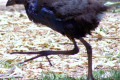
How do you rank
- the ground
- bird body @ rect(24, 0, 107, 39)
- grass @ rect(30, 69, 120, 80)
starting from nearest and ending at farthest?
bird body @ rect(24, 0, 107, 39), grass @ rect(30, 69, 120, 80), the ground

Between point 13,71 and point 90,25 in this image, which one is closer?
point 90,25

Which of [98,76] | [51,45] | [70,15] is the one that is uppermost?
[70,15]

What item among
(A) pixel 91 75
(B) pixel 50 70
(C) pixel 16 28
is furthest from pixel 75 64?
(C) pixel 16 28

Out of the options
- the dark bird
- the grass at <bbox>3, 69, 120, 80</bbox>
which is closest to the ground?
the grass at <bbox>3, 69, 120, 80</bbox>

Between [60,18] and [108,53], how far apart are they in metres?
1.82

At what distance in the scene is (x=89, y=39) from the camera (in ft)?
20.4

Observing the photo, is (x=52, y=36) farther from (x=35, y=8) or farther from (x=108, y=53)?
(x=35, y=8)

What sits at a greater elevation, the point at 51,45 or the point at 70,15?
the point at 70,15

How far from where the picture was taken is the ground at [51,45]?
15.6 feet

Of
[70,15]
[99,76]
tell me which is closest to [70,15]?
[70,15]

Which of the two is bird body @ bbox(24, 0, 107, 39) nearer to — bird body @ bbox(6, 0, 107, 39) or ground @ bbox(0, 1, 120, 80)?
bird body @ bbox(6, 0, 107, 39)

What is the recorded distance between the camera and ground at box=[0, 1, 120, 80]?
4.76 metres

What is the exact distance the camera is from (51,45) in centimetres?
588

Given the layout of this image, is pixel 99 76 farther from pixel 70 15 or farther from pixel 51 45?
pixel 51 45
